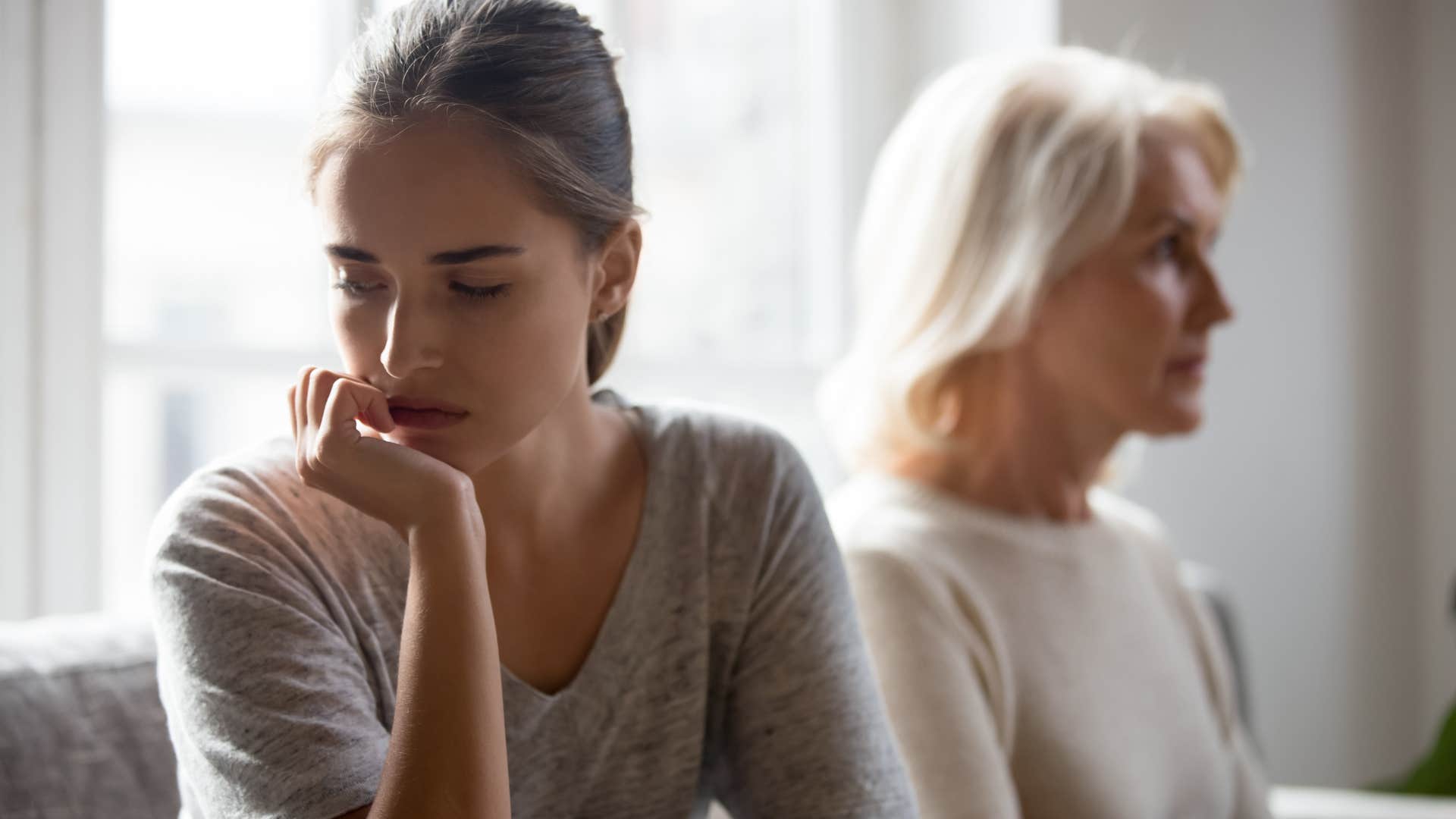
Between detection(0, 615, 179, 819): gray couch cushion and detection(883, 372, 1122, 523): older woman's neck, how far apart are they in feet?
2.92

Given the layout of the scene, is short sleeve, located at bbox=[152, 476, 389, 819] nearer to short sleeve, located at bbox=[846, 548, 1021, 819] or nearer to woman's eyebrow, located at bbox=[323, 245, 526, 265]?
woman's eyebrow, located at bbox=[323, 245, 526, 265]

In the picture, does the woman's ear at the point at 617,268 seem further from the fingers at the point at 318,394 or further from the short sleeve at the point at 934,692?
the short sleeve at the point at 934,692

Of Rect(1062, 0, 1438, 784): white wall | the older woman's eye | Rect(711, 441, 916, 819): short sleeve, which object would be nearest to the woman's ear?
Rect(711, 441, 916, 819): short sleeve

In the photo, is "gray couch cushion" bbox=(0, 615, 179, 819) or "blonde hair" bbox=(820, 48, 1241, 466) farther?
"blonde hair" bbox=(820, 48, 1241, 466)

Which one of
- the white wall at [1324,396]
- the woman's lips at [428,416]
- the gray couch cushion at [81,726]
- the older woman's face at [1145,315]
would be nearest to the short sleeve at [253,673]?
the woman's lips at [428,416]

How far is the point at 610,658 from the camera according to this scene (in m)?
1.07

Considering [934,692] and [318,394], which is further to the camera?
[934,692]

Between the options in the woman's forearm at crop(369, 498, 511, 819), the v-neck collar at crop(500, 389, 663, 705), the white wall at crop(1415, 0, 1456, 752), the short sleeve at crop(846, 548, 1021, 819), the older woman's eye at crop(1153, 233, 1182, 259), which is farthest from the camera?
the white wall at crop(1415, 0, 1456, 752)

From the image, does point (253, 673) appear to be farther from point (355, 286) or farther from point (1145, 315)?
point (1145, 315)

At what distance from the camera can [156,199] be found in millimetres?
1936

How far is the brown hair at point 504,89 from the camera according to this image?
0.92 metres

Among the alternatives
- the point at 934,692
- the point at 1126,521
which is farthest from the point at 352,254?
the point at 1126,521

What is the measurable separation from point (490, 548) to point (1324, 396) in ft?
6.77

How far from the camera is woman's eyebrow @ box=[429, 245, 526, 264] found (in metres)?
0.89
